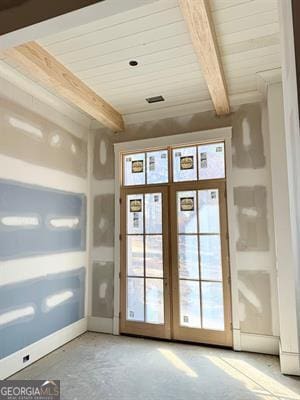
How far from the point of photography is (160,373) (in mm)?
3090

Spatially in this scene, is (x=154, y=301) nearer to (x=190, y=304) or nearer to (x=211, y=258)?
(x=190, y=304)

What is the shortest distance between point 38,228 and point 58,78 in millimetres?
1811

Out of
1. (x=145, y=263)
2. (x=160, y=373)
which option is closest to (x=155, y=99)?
(x=145, y=263)

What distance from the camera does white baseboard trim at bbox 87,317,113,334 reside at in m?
4.29

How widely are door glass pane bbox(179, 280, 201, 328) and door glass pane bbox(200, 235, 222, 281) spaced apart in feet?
0.73

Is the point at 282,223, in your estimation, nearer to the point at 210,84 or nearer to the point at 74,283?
the point at 210,84

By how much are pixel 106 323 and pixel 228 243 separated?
2247 mm

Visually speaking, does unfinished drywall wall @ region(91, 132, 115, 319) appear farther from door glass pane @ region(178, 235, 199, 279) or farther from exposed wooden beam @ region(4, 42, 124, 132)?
door glass pane @ region(178, 235, 199, 279)

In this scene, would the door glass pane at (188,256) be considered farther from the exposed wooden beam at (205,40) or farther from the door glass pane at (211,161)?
the exposed wooden beam at (205,40)


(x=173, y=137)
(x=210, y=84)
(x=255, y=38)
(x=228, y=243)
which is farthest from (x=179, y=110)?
(x=228, y=243)

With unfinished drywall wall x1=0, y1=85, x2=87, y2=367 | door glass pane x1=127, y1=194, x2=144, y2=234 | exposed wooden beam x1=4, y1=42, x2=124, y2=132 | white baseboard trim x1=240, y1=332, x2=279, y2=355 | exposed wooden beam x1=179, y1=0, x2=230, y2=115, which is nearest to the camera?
exposed wooden beam x1=179, y1=0, x2=230, y2=115

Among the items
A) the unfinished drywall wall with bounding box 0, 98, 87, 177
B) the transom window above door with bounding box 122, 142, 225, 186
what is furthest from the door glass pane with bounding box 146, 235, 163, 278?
the unfinished drywall wall with bounding box 0, 98, 87, 177

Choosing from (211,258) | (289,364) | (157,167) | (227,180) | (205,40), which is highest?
(205,40)


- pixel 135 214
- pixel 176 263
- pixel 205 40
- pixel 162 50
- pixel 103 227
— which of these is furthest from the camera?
pixel 103 227
